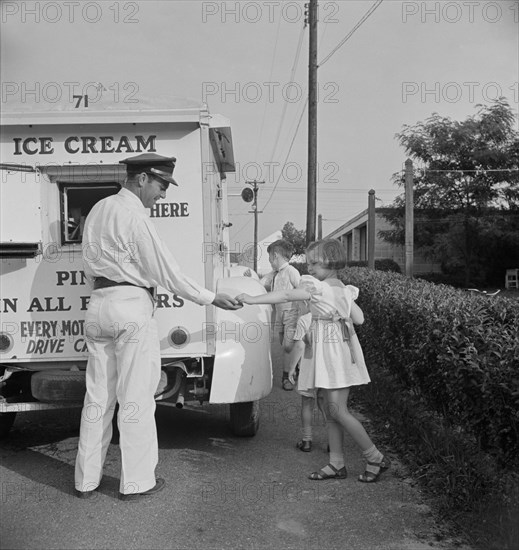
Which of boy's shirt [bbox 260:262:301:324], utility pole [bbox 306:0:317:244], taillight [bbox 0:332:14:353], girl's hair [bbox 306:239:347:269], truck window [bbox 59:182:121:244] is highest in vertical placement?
utility pole [bbox 306:0:317:244]

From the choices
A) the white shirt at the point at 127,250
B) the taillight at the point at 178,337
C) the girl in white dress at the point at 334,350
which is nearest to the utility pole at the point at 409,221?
the girl in white dress at the point at 334,350

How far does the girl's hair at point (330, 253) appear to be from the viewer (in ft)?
15.7

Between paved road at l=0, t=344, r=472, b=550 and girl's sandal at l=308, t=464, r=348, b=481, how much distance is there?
0.05m

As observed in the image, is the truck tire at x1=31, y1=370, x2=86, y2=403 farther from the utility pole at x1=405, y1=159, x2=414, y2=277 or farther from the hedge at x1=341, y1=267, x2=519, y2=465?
the utility pole at x1=405, y1=159, x2=414, y2=277

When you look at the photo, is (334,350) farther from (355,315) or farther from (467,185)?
(467,185)

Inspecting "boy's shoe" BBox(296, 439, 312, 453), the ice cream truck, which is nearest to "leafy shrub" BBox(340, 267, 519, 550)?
"boy's shoe" BBox(296, 439, 312, 453)

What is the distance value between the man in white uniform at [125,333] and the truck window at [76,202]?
80cm

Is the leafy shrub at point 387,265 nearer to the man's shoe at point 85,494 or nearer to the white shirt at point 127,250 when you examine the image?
the white shirt at point 127,250

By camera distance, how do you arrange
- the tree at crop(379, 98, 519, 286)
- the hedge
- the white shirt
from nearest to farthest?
1. the hedge
2. the white shirt
3. the tree at crop(379, 98, 519, 286)

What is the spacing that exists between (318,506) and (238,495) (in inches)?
22.1

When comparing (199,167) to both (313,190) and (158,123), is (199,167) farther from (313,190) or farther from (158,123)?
(313,190)

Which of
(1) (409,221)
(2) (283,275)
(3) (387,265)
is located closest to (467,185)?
(3) (387,265)

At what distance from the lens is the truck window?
5.02 metres

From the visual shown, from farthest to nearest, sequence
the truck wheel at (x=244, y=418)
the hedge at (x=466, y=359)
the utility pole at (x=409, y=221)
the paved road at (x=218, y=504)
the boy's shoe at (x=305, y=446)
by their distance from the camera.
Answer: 1. the utility pole at (x=409, y=221)
2. the truck wheel at (x=244, y=418)
3. the boy's shoe at (x=305, y=446)
4. the hedge at (x=466, y=359)
5. the paved road at (x=218, y=504)
